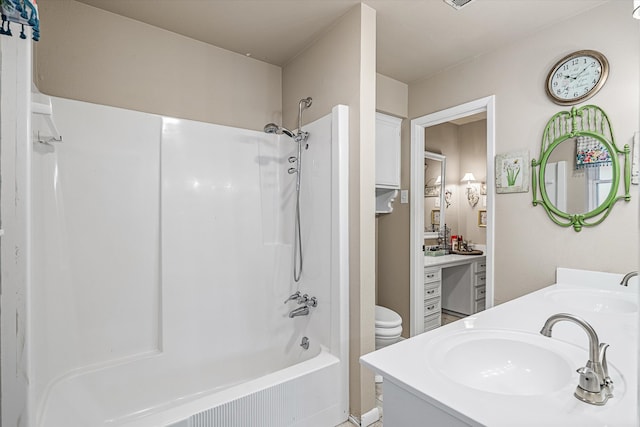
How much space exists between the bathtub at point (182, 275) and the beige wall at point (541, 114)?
1.21 metres

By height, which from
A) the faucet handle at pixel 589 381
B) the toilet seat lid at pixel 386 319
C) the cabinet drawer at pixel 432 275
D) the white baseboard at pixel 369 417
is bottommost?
the white baseboard at pixel 369 417

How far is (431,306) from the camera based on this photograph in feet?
9.78

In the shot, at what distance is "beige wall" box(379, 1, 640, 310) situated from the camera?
163 cm

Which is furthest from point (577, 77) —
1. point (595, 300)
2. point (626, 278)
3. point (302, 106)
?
point (302, 106)

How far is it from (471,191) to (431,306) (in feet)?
5.97

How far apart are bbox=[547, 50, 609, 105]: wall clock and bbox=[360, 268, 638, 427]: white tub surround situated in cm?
119

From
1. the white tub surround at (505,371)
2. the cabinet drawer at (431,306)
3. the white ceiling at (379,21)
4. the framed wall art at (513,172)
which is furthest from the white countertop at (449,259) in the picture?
the white ceiling at (379,21)

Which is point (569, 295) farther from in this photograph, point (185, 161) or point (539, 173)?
point (185, 161)

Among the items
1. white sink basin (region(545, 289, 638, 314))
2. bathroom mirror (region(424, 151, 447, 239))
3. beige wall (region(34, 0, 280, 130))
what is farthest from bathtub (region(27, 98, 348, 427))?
bathroom mirror (region(424, 151, 447, 239))

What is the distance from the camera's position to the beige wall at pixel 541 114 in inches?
64.1

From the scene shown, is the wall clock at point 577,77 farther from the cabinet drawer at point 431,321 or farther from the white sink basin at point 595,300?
the cabinet drawer at point 431,321

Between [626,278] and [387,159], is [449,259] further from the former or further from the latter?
[626,278]

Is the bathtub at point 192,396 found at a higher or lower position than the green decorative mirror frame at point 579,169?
lower

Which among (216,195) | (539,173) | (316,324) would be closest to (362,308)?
(316,324)
